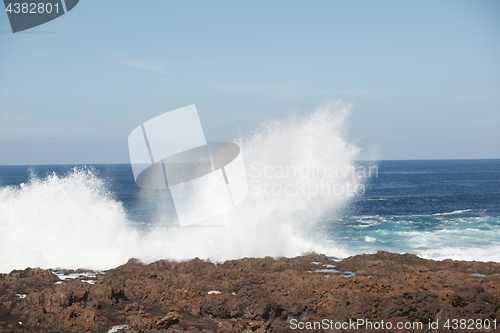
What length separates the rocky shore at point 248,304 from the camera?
9.12 m

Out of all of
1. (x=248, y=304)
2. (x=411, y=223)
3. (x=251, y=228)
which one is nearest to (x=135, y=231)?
(x=251, y=228)

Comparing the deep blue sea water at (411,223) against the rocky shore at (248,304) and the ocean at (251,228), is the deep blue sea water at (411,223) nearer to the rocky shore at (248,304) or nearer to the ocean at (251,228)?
the ocean at (251,228)

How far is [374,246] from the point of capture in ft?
76.7

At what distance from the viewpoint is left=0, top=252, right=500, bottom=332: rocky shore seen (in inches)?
359

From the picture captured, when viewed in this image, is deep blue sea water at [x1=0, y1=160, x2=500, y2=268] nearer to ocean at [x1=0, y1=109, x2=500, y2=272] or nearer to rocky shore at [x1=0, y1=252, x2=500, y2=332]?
ocean at [x1=0, y1=109, x2=500, y2=272]

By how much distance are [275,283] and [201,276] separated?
2.94m

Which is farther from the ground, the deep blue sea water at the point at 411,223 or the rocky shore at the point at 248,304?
the rocky shore at the point at 248,304

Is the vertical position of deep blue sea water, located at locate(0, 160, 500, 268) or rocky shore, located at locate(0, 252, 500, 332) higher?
rocky shore, located at locate(0, 252, 500, 332)

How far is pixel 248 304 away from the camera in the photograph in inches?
386

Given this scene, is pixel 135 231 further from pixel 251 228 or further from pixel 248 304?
pixel 248 304

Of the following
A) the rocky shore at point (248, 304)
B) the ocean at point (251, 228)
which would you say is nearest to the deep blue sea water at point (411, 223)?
the ocean at point (251, 228)

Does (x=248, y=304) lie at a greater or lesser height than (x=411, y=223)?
greater

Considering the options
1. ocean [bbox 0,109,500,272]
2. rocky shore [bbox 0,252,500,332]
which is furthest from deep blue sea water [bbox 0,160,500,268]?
rocky shore [bbox 0,252,500,332]

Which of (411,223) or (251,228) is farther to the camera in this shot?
(411,223)
